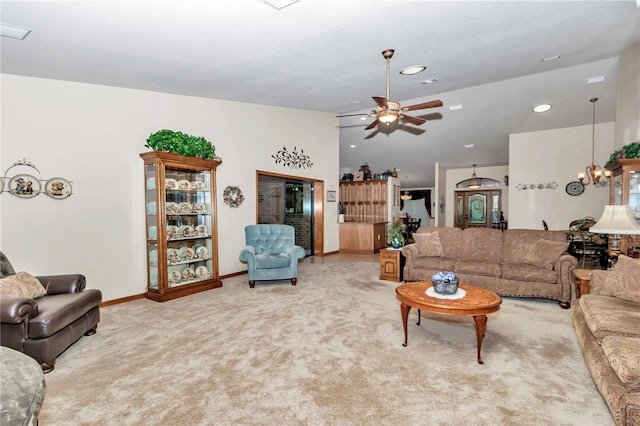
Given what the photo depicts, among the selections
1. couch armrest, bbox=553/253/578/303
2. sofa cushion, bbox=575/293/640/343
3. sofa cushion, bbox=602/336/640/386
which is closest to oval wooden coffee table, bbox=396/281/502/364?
sofa cushion, bbox=575/293/640/343

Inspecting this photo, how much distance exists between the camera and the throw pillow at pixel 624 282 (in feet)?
8.53

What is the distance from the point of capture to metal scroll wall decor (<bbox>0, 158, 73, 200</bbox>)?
11.0ft

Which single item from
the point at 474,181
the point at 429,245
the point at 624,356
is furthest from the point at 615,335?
the point at 474,181

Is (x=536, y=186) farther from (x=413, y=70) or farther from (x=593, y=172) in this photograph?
(x=413, y=70)

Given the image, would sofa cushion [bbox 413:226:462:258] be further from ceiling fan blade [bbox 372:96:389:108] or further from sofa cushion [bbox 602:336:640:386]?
sofa cushion [bbox 602:336:640:386]

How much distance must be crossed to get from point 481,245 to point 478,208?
7553mm

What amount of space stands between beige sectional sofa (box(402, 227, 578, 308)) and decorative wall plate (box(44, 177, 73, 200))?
14.8ft

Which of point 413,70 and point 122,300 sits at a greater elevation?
point 413,70

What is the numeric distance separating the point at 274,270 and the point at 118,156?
8.73 feet

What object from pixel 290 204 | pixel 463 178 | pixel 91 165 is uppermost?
pixel 463 178

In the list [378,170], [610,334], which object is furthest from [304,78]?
[378,170]

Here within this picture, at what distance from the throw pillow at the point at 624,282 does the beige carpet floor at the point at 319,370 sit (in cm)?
57

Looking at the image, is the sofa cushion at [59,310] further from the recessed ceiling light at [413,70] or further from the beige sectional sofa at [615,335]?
the recessed ceiling light at [413,70]

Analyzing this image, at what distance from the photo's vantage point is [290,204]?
24.1ft
